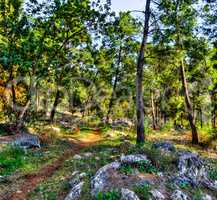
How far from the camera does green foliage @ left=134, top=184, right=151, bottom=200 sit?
1036cm

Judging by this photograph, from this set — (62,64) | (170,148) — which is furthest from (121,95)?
(170,148)

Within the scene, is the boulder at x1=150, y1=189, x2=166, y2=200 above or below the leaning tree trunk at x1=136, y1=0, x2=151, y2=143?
below

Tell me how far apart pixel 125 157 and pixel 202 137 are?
51.7 ft

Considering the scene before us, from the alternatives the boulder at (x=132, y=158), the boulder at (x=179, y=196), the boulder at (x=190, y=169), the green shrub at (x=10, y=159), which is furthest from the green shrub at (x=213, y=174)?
the green shrub at (x=10, y=159)

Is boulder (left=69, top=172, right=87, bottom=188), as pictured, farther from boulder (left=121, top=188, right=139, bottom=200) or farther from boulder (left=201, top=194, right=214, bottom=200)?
boulder (left=201, top=194, right=214, bottom=200)

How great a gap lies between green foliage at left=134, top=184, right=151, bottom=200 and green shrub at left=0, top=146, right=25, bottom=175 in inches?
268

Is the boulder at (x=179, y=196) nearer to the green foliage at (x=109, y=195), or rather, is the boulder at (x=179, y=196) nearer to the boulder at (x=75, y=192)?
the green foliage at (x=109, y=195)

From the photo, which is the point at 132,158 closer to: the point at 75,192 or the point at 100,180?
the point at 100,180

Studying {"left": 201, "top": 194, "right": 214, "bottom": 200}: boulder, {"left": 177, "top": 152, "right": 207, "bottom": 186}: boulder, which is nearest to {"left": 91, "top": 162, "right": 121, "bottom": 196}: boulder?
{"left": 177, "top": 152, "right": 207, "bottom": 186}: boulder

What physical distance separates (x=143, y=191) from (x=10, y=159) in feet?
28.3

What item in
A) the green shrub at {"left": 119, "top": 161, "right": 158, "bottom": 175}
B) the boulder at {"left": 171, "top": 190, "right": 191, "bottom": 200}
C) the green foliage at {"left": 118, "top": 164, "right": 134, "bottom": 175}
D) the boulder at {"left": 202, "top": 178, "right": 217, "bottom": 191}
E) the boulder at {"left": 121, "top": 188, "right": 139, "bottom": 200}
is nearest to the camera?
the boulder at {"left": 121, "top": 188, "right": 139, "bottom": 200}

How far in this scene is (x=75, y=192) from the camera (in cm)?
1110

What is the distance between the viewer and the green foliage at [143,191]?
10.4m

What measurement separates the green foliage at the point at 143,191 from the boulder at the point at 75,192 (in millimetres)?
1867
